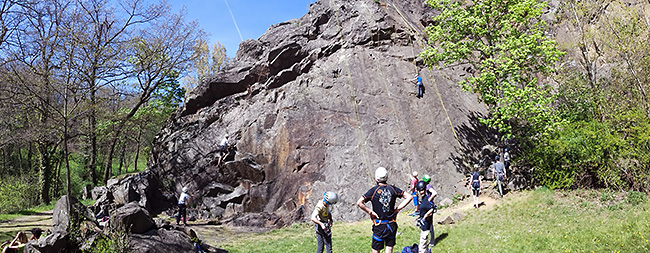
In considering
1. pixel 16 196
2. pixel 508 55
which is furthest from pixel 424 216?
pixel 16 196

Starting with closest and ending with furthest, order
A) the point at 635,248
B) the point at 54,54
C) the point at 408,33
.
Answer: the point at 635,248 < the point at 54,54 < the point at 408,33

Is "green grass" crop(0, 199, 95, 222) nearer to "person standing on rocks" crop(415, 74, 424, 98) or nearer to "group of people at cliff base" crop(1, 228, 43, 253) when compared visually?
"group of people at cliff base" crop(1, 228, 43, 253)

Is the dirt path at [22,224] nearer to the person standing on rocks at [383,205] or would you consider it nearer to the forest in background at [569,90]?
the person standing on rocks at [383,205]

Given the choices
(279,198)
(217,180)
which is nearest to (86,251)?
(279,198)

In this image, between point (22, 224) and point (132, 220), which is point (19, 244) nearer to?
point (132, 220)

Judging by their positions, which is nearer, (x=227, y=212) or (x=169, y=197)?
(x=227, y=212)

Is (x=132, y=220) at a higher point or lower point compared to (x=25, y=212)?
lower

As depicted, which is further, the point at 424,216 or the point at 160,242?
the point at 160,242

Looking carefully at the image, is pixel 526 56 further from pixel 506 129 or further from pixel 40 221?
pixel 40 221

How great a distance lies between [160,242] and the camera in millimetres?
9648

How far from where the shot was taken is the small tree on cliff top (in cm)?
1620

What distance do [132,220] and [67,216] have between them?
156cm

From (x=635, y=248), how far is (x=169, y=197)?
2215 centimetres

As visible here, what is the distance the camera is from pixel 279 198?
19.0m
